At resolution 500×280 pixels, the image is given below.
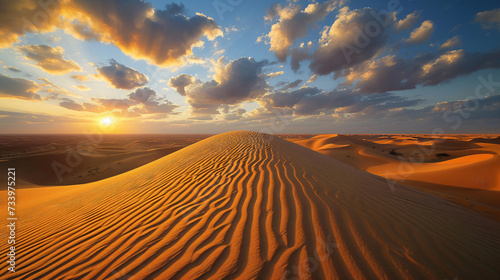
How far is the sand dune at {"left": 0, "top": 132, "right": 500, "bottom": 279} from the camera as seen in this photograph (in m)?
1.77

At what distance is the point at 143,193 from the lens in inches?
161

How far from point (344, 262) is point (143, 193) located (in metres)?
4.40

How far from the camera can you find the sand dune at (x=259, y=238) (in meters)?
1.77

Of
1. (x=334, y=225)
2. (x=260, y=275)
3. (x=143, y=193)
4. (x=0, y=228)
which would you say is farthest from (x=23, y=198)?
(x=334, y=225)

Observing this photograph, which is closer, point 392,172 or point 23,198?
point 23,198

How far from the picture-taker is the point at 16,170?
12375 mm

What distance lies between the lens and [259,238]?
2.12 metres

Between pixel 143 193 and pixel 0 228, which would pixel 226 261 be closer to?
pixel 143 193

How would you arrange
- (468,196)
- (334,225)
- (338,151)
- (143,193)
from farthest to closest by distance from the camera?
1. (338,151)
2. (468,196)
3. (143,193)
4. (334,225)

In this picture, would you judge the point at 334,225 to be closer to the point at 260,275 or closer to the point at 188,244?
the point at 260,275

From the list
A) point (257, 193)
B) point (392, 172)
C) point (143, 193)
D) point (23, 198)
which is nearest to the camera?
point (257, 193)

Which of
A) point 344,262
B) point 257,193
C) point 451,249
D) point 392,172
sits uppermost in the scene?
point 257,193

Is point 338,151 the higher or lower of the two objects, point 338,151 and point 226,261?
the lower

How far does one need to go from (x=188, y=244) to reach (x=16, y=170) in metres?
20.0
